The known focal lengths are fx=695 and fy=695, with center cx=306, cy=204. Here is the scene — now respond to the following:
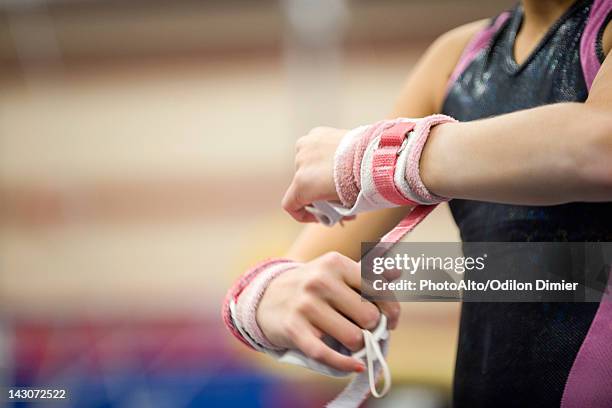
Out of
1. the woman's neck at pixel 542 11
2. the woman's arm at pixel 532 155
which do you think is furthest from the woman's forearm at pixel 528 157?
the woman's neck at pixel 542 11

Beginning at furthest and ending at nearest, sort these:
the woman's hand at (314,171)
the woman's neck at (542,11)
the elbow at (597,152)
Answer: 1. the woman's neck at (542,11)
2. the woman's hand at (314,171)
3. the elbow at (597,152)

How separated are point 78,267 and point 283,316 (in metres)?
1.83

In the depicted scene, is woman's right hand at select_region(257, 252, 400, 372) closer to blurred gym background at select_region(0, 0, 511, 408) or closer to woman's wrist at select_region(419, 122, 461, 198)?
woman's wrist at select_region(419, 122, 461, 198)

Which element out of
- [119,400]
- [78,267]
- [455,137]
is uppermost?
[455,137]

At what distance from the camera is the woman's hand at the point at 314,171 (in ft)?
1.63

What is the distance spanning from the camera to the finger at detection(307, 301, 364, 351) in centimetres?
46

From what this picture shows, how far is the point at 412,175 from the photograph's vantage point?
1.47 ft

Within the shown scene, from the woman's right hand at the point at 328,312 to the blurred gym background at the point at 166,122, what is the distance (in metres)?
1.56

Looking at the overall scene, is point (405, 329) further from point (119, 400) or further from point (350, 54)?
point (119, 400)

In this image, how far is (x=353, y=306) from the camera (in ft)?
1.52

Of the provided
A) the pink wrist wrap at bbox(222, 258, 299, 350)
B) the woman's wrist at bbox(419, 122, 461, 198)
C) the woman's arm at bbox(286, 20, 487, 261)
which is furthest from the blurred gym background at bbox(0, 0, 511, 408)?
the woman's wrist at bbox(419, 122, 461, 198)

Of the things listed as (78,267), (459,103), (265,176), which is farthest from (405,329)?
A: (459,103)

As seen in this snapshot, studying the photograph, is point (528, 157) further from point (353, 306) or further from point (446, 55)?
point (446, 55)

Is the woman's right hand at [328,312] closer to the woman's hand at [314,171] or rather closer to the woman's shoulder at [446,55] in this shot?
the woman's hand at [314,171]
